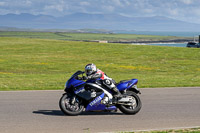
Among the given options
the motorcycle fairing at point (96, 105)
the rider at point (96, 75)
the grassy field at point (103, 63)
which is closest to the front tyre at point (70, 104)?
the motorcycle fairing at point (96, 105)

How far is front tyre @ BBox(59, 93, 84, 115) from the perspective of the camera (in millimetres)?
9586

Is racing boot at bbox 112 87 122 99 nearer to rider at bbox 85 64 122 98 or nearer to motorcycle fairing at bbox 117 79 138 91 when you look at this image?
rider at bbox 85 64 122 98

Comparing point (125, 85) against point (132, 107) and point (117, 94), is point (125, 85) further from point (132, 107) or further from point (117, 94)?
point (132, 107)

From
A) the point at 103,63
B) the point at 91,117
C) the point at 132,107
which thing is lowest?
the point at 103,63

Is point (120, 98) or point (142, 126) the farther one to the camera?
point (120, 98)

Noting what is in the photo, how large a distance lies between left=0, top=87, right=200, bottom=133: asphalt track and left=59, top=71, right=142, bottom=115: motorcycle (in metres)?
0.22

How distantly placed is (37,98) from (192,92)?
6.03 metres

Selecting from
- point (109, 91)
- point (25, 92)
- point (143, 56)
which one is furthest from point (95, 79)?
point (143, 56)

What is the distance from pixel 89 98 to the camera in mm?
9570

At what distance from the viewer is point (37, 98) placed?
12.5 metres

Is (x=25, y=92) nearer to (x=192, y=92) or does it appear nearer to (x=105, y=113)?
(x=105, y=113)

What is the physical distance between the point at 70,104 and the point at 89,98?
0.55 m

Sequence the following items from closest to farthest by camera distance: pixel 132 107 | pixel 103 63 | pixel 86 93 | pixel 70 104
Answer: pixel 86 93
pixel 70 104
pixel 132 107
pixel 103 63

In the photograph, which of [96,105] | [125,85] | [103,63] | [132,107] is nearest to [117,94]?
[125,85]
